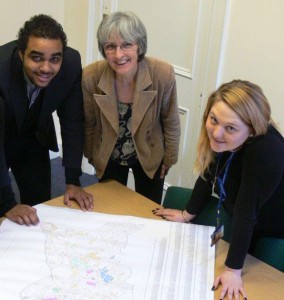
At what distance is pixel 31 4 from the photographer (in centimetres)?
298

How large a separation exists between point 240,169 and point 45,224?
695 millimetres

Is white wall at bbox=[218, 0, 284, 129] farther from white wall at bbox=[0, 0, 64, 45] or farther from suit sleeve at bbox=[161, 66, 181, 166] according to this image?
white wall at bbox=[0, 0, 64, 45]

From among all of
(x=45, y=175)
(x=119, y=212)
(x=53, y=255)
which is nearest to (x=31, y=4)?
(x=45, y=175)

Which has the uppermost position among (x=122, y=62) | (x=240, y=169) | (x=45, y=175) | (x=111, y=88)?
(x=122, y=62)

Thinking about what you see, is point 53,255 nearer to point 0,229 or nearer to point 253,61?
point 0,229

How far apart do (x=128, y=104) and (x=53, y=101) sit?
313 mm

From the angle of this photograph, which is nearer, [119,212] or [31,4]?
[119,212]

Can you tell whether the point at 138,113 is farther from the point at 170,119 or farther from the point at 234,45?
the point at 234,45

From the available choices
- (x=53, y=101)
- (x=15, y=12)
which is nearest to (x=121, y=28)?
(x=53, y=101)

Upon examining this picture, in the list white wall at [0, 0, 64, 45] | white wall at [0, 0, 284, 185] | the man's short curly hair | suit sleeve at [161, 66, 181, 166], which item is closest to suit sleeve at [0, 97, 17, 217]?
the man's short curly hair

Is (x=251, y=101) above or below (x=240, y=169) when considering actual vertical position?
above

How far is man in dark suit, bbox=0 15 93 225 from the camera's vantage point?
4.96 feet

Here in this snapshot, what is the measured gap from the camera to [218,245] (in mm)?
1469

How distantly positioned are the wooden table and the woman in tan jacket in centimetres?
19
